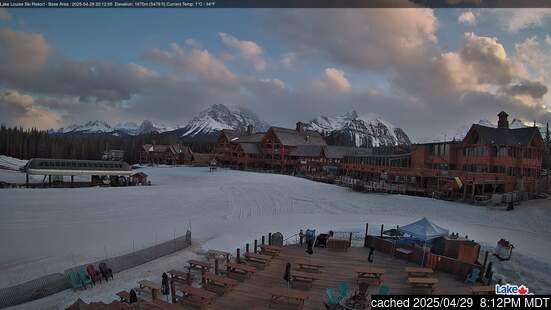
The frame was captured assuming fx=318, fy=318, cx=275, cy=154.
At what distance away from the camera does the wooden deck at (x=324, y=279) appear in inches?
402

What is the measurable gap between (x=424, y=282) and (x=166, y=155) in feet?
299

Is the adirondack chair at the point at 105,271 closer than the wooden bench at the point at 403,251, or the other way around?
the adirondack chair at the point at 105,271

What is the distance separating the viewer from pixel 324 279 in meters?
11.8

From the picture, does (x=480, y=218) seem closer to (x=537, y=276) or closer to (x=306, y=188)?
(x=537, y=276)

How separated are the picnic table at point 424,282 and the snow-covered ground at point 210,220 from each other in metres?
5.34

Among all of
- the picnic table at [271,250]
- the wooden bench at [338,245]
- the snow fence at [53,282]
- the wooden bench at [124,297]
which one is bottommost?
the snow fence at [53,282]

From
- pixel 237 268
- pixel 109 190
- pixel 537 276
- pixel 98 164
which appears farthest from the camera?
pixel 98 164

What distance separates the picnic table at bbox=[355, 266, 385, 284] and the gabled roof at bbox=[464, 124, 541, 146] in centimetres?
2897

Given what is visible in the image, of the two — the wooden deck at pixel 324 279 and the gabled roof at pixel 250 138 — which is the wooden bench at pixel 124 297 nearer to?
the wooden deck at pixel 324 279

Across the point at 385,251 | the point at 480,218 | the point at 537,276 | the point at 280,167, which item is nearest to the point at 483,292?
the point at 385,251

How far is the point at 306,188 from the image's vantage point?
127 ft

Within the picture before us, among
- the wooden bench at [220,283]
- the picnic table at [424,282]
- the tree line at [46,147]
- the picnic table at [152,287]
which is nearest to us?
the picnic table at [424,282]

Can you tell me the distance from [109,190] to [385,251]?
32.3 metres

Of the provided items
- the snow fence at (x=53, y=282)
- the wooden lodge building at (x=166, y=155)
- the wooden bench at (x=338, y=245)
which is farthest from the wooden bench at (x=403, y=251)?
the wooden lodge building at (x=166, y=155)
